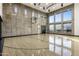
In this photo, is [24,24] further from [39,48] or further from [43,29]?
[43,29]

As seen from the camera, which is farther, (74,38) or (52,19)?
(74,38)

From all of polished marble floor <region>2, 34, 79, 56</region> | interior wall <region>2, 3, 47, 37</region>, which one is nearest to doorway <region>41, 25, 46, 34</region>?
interior wall <region>2, 3, 47, 37</region>

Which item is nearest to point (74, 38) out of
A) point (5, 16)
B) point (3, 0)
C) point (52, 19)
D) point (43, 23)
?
point (52, 19)

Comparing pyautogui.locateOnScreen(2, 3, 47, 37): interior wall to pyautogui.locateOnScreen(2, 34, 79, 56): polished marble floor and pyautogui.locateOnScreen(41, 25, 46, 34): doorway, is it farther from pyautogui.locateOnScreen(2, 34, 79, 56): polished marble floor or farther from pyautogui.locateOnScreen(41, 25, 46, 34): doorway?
pyautogui.locateOnScreen(2, 34, 79, 56): polished marble floor

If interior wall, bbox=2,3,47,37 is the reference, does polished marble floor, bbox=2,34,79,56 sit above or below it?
below

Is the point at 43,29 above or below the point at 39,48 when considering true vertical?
above

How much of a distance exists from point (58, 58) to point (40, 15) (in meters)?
1.49

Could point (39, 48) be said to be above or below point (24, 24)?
below

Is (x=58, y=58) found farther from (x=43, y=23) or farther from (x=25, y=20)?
(x=25, y=20)

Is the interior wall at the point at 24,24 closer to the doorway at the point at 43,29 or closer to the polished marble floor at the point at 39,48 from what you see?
the doorway at the point at 43,29

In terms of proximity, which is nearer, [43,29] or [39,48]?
[43,29]

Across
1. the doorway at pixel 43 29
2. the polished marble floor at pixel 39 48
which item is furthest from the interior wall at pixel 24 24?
the polished marble floor at pixel 39 48

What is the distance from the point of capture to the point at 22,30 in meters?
2.86

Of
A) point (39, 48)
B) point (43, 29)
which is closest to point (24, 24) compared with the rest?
point (39, 48)
